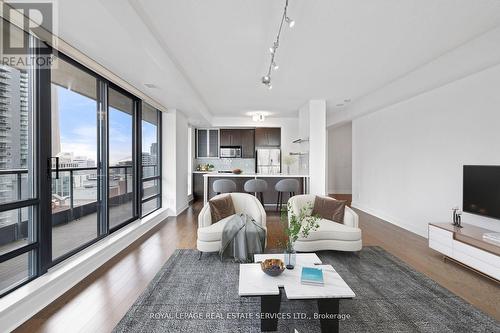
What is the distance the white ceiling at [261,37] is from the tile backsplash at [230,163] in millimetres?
4071

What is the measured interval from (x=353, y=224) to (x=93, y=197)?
151 inches

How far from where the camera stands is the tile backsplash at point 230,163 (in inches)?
325

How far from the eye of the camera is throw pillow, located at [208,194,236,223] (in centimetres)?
350

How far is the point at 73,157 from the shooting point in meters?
3.00

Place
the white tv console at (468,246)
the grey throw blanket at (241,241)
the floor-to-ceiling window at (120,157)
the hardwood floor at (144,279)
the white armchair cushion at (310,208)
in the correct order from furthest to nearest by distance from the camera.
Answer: the floor-to-ceiling window at (120,157), the white armchair cushion at (310,208), the grey throw blanket at (241,241), the white tv console at (468,246), the hardwood floor at (144,279)

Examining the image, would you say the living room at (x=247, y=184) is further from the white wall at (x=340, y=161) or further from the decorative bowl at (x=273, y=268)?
the white wall at (x=340, y=161)

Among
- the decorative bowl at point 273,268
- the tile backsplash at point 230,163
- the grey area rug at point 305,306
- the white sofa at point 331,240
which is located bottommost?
the grey area rug at point 305,306

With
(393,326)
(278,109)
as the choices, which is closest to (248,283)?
(393,326)

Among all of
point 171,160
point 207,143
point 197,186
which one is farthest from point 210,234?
Result: point 207,143

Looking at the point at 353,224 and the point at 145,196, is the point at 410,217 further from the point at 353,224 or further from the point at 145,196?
the point at 145,196

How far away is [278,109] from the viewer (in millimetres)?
6738

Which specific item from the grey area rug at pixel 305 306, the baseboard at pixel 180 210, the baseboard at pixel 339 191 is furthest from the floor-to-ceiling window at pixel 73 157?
the baseboard at pixel 339 191

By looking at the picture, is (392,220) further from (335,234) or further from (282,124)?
(282,124)

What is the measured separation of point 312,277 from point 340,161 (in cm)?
760
